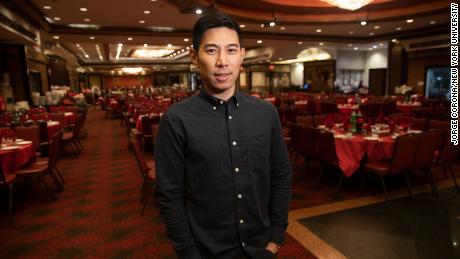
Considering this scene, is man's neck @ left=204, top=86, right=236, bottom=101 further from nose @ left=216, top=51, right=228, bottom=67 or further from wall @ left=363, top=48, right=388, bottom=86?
wall @ left=363, top=48, right=388, bottom=86

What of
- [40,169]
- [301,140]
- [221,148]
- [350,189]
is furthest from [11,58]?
[221,148]

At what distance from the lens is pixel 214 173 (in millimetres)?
1168

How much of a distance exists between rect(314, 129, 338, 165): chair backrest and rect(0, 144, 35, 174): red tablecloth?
3835 millimetres

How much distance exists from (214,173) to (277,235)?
16.6 inches

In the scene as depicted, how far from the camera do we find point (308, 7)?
8.75 meters

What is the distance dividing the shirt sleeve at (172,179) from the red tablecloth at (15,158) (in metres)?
3.56

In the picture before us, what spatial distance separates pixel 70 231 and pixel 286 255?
89.4 inches

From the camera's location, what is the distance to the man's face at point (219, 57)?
113 cm

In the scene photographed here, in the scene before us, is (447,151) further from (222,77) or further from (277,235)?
(222,77)

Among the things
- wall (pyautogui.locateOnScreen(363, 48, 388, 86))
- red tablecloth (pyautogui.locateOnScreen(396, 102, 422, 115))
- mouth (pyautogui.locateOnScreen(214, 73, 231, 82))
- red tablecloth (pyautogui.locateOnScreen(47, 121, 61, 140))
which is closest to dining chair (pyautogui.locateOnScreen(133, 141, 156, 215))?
mouth (pyautogui.locateOnScreen(214, 73, 231, 82))

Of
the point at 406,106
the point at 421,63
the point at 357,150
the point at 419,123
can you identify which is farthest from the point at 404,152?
the point at 421,63

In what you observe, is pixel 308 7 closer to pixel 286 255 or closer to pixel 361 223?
pixel 361 223

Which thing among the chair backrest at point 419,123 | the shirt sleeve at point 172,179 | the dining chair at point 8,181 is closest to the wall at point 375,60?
the chair backrest at point 419,123

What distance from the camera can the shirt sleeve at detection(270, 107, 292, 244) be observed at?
4.38ft
